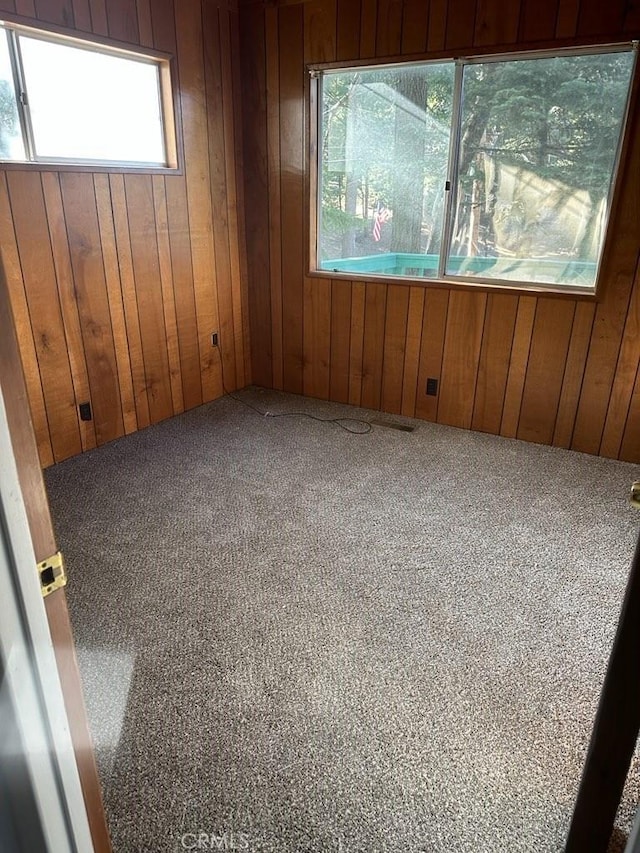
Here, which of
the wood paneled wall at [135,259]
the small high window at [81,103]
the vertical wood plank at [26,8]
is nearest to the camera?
the vertical wood plank at [26,8]

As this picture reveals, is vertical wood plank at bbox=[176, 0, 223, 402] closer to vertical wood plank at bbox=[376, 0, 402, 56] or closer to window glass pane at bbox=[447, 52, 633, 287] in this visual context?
vertical wood plank at bbox=[376, 0, 402, 56]

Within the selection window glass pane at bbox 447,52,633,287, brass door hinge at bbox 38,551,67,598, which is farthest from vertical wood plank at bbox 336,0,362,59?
brass door hinge at bbox 38,551,67,598

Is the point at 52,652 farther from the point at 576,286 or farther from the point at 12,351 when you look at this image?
the point at 576,286

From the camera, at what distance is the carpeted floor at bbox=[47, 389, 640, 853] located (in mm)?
1337

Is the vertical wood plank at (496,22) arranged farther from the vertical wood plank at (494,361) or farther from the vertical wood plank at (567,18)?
the vertical wood plank at (494,361)

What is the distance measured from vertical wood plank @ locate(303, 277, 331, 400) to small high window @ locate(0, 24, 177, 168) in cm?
114

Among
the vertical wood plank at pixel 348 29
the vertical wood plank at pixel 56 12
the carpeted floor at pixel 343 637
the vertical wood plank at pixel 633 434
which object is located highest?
the vertical wood plank at pixel 348 29

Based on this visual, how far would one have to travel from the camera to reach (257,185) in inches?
148

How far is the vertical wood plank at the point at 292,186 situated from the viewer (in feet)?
11.0

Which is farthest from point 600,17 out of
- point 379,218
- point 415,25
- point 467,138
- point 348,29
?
point 379,218

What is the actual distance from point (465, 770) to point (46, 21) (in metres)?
3.25

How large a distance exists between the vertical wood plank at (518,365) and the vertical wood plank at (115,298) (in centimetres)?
221

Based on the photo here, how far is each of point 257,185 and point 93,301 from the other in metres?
1.42

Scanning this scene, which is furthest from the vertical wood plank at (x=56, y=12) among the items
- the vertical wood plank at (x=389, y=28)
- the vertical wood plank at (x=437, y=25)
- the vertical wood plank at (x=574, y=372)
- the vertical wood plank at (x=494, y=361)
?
the vertical wood plank at (x=574, y=372)
